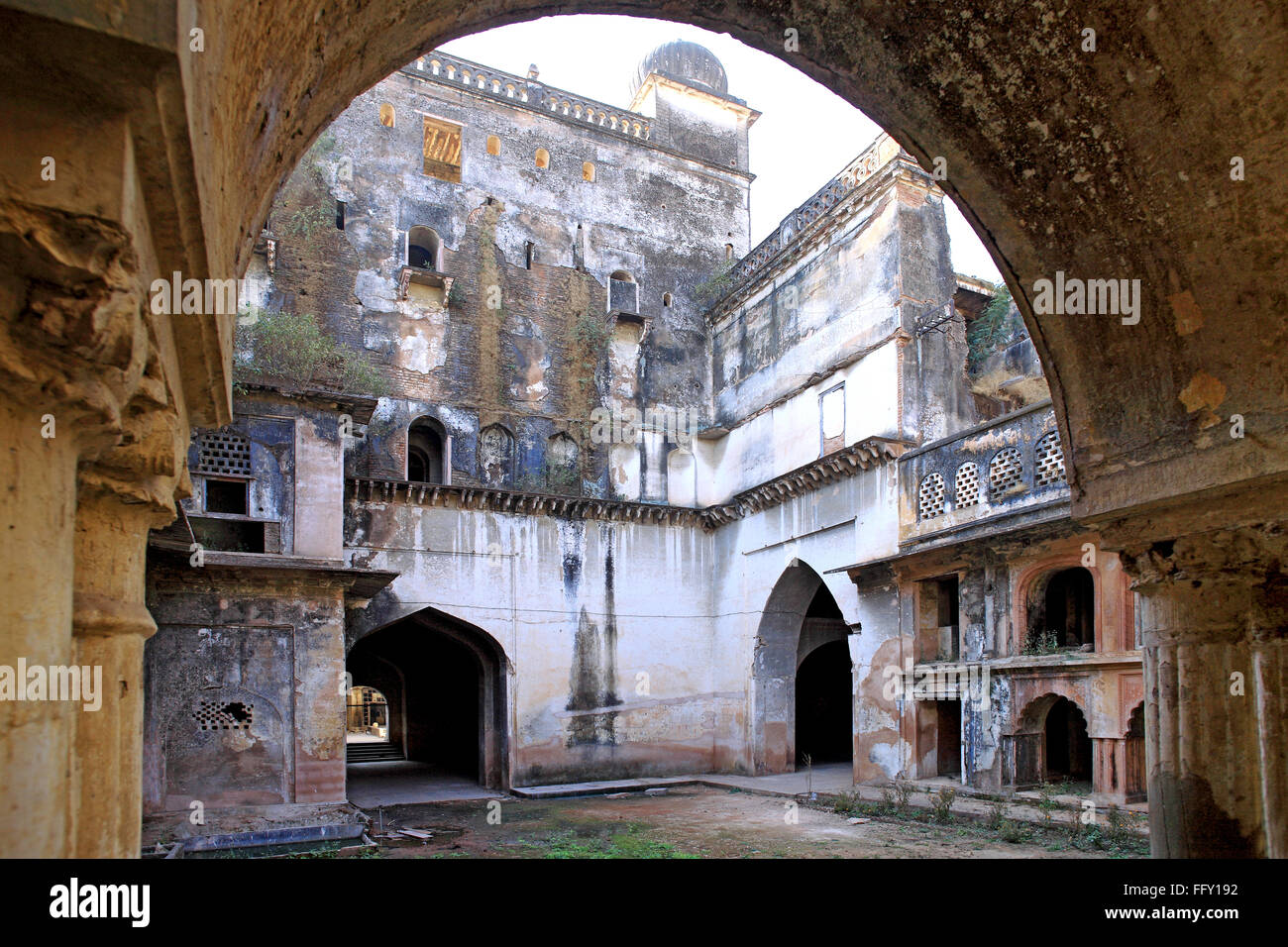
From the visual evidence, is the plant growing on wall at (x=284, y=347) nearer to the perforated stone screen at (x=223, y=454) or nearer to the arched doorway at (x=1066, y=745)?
the perforated stone screen at (x=223, y=454)

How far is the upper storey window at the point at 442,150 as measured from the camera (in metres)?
18.5

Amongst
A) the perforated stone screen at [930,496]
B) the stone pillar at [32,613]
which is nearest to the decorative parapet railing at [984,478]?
the perforated stone screen at [930,496]

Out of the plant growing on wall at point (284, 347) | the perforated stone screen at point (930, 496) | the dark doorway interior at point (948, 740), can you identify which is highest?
the plant growing on wall at point (284, 347)

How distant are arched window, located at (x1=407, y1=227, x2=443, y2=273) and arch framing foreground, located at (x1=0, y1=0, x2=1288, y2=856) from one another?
49.4ft

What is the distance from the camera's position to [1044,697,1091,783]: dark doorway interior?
41.9 ft

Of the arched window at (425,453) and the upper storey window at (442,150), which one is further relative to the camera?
the upper storey window at (442,150)

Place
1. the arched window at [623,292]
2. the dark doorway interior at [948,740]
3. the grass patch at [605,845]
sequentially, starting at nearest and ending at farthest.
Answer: the grass patch at [605,845], the dark doorway interior at [948,740], the arched window at [623,292]

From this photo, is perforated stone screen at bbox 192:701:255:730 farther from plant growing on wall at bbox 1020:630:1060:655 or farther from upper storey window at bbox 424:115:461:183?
upper storey window at bbox 424:115:461:183

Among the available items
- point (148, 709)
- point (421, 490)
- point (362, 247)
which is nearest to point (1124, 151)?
point (148, 709)

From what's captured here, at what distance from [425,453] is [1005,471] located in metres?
10.0

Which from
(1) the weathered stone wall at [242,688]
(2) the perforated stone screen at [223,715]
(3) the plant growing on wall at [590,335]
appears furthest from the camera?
(3) the plant growing on wall at [590,335]

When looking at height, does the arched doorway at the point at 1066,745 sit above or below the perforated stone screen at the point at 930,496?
below

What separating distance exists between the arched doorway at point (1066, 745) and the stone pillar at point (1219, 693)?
9.67 meters
